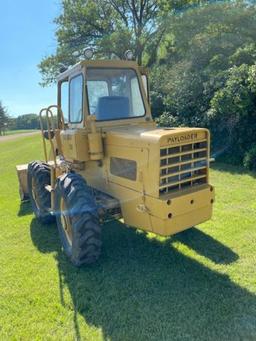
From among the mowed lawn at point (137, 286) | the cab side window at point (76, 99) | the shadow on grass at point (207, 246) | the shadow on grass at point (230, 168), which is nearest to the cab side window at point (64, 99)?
the cab side window at point (76, 99)

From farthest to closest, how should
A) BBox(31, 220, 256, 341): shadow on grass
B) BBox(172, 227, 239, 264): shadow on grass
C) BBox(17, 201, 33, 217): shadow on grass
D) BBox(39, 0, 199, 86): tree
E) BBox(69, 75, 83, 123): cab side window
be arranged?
BBox(39, 0, 199, 86): tree
BBox(17, 201, 33, 217): shadow on grass
BBox(69, 75, 83, 123): cab side window
BBox(172, 227, 239, 264): shadow on grass
BBox(31, 220, 256, 341): shadow on grass

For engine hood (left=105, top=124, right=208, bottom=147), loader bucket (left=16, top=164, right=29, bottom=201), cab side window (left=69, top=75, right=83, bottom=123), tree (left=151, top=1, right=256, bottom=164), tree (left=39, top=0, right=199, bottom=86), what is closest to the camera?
engine hood (left=105, top=124, right=208, bottom=147)

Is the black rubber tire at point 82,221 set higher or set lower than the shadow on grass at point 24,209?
higher

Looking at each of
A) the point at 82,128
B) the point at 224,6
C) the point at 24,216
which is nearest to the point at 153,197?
the point at 82,128

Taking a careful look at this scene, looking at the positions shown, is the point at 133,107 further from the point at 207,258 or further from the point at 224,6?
the point at 224,6

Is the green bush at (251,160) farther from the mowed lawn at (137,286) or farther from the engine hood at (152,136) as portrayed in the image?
the engine hood at (152,136)

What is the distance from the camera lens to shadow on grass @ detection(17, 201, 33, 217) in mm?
6981

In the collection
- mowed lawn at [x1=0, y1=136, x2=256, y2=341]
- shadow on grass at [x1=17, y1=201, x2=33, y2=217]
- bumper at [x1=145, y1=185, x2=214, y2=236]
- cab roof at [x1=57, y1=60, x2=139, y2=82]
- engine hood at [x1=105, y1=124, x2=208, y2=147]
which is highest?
cab roof at [x1=57, y1=60, x2=139, y2=82]

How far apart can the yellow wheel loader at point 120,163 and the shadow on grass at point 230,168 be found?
500 centimetres

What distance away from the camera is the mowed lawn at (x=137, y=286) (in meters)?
3.09

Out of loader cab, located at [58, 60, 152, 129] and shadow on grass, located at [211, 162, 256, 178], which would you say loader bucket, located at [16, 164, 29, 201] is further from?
shadow on grass, located at [211, 162, 256, 178]

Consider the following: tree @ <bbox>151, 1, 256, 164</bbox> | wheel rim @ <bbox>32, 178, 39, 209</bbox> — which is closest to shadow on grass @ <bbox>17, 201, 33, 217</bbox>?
wheel rim @ <bbox>32, 178, 39, 209</bbox>

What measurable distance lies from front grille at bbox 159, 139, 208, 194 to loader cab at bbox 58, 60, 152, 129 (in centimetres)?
109

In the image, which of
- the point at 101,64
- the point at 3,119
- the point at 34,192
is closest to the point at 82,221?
the point at 101,64
